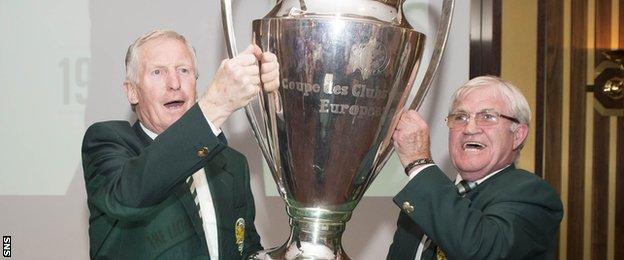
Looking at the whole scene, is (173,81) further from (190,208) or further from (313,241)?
(313,241)

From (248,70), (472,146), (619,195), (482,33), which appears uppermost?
(482,33)

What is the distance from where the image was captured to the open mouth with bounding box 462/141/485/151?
1372 millimetres

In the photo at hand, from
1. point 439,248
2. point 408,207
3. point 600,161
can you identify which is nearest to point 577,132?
point 600,161

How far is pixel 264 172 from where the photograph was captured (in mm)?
2186

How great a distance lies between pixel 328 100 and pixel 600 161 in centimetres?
192

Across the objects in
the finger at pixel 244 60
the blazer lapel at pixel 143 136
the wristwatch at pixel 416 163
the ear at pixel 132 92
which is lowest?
the wristwatch at pixel 416 163

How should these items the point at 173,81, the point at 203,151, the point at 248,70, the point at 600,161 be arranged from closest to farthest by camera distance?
1. the point at 248,70
2. the point at 203,151
3. the point at 173,81
4. the point at 600,161

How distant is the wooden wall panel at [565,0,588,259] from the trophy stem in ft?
5.89

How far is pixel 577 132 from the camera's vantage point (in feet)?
8.20

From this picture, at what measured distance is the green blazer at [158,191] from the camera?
948 mm

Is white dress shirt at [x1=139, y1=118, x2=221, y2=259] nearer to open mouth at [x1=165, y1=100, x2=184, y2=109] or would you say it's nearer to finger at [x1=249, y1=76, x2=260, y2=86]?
open mouth at [x1=165, y1=100, x2=184, y2=109]

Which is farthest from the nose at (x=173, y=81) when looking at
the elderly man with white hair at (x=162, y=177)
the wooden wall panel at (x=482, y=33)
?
the wooden wall panel at (x=482, y=33)

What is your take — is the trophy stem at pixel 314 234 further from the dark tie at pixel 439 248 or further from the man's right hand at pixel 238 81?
the dark tie at pixel 439 248

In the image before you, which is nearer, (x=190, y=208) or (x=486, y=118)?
(x=190, y=208)
